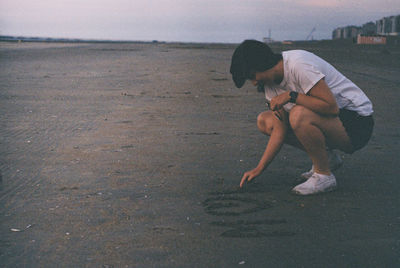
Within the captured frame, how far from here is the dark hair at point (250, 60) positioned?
339 cm

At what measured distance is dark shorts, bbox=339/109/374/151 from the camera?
152 inches

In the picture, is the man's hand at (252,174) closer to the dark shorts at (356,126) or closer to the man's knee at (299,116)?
the man's knee at (299,116)

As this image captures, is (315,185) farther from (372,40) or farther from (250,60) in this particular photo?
(372,40)

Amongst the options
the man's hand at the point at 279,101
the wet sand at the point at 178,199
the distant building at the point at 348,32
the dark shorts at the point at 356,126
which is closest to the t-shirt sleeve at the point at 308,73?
the man's hand at the point at 279,101

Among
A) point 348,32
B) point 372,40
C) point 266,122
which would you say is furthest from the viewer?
point 348,32

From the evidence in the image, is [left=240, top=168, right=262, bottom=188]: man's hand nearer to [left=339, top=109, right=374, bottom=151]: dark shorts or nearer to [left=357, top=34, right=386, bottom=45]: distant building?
[left=339, top=109, right=374, bottom=151]: dark shorts

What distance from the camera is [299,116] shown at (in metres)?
3.70

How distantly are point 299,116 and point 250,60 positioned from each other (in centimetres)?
65

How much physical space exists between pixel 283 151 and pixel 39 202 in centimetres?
287

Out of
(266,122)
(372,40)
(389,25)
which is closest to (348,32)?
(389,25)

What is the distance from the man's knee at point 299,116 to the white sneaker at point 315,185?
475 millimetres

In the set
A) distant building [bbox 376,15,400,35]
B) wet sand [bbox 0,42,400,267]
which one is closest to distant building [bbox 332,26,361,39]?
distant building [bbox 376,15,400,35]

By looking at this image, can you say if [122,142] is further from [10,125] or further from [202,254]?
[202,254]

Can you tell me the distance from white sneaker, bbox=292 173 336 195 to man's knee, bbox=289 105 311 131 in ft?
1.56
